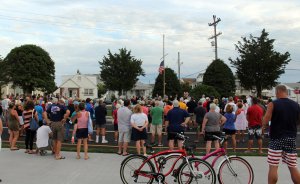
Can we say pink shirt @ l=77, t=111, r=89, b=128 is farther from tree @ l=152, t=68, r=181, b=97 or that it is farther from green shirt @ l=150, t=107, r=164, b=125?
tree @ l=152, t=68, r=181, b=97

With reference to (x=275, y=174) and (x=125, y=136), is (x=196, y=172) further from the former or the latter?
(x=125, y=136)

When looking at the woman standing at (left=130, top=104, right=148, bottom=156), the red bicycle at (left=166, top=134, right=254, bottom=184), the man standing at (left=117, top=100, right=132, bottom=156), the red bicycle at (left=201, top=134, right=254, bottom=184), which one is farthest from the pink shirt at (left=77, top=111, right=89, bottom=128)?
the red bicycle at (left=201, top=134, right=254, bottom=184)

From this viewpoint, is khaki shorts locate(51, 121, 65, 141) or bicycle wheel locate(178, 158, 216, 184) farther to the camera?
khaki shorts locate(51, 121, 65, 141)

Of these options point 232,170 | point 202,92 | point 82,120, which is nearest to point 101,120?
point 82,120

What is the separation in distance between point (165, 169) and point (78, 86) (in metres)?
77.1

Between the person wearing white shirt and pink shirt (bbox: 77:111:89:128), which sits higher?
pink shirt (bbox: 77:111:89:128)

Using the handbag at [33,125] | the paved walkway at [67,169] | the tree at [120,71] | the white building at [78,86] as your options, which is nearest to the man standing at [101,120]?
the paved walkway at [67,169]

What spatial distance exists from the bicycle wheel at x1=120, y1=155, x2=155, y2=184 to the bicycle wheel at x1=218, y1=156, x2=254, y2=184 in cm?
136

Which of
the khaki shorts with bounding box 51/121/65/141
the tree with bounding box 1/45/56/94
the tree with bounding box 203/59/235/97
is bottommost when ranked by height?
the khaki shorts with bounding box 51/121/65/141

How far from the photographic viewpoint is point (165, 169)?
24.6ft

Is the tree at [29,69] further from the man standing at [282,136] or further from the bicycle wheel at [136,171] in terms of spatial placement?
the man standing at [282,136]

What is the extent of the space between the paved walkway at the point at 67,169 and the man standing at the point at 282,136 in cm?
180

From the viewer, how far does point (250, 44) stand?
3872 cm

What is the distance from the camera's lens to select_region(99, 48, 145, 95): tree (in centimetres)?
5059
